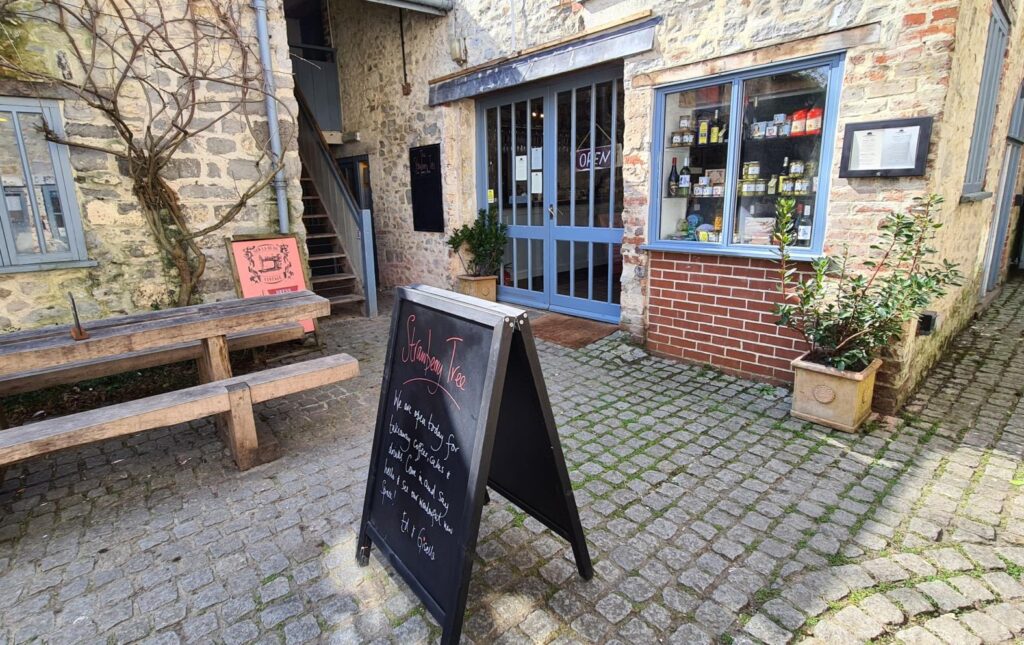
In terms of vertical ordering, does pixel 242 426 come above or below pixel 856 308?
below

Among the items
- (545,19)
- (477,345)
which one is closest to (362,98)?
(545,19)

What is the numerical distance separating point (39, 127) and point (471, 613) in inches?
182

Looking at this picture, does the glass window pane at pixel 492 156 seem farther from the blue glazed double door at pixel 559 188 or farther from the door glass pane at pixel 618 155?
the door glass pane at pixel 618 155

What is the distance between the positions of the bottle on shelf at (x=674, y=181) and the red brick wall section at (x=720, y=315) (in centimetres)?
51

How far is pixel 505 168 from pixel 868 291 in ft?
13.6

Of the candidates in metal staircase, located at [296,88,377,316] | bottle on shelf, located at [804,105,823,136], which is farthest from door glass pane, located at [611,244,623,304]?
metal staircase, located at [296,88,377,316]

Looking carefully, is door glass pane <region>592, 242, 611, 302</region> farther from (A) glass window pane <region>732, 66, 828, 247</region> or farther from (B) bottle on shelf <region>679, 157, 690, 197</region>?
(A) glass window pane <region>732, 66, 828, 247</region>

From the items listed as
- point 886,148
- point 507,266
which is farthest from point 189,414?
point 507,266

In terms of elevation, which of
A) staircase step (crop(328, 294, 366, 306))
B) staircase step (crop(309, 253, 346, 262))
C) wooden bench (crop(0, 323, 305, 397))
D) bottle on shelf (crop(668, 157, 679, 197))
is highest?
bottle on shelf (crop(668, 157, 679, 197))

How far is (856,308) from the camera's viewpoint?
3316mm

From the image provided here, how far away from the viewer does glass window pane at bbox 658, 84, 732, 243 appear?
4.20 m

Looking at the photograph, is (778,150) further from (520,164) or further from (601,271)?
(520,164)

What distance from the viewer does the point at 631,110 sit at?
4609 millimetres

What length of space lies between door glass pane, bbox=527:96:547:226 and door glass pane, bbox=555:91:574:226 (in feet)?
0.76
